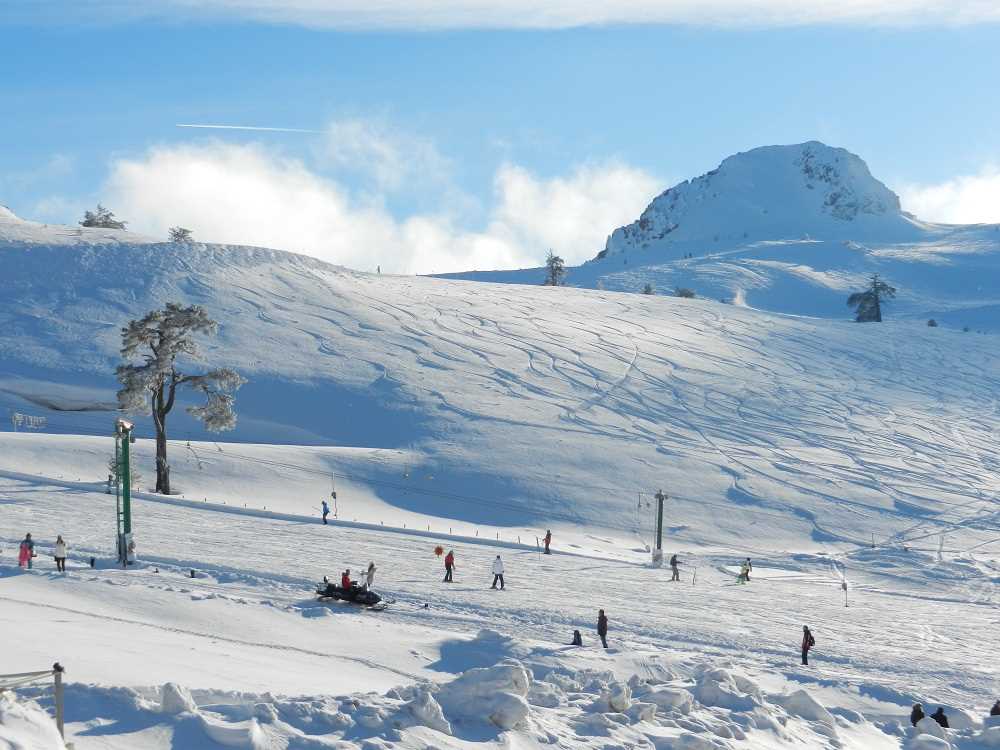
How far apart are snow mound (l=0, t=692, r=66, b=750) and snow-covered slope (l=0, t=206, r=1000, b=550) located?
33.1 metres

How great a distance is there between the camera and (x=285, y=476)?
47625mm

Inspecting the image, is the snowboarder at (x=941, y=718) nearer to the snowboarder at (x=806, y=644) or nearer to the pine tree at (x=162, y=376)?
the snowboarder at (x=806, y=644)

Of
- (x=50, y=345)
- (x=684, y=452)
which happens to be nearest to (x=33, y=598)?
(x=684, y=452)

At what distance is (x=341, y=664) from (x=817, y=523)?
111 ft

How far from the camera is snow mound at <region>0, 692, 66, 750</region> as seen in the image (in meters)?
12.2

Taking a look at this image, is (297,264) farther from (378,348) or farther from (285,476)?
(285,476)

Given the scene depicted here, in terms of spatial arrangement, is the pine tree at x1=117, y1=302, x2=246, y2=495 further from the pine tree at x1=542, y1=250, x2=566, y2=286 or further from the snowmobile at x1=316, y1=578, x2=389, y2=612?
the pine tree at x1=542, y1=250, x2=566, y2=286

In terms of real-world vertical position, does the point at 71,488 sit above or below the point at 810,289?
below

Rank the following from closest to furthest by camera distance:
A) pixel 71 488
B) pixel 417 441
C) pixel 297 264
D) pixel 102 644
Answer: pixel 102 644 → pixel 71 488 → pixel 417 441 → pixel 297 264

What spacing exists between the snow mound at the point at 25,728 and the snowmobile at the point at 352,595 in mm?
13303

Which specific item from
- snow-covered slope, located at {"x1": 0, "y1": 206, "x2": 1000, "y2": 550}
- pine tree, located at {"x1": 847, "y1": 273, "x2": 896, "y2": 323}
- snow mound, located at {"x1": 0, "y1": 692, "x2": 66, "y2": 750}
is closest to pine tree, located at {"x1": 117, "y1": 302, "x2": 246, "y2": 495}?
snow-covered slope, located at {"x1": 0, "y1": 206, "x2": 1000, "y2": 550}

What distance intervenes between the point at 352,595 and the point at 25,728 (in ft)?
45.8

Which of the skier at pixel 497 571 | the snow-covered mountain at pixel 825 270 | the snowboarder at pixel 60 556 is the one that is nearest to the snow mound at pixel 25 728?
the snowboarder at pixel 60 556

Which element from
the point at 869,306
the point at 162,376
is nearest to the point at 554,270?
the point at 869,306
